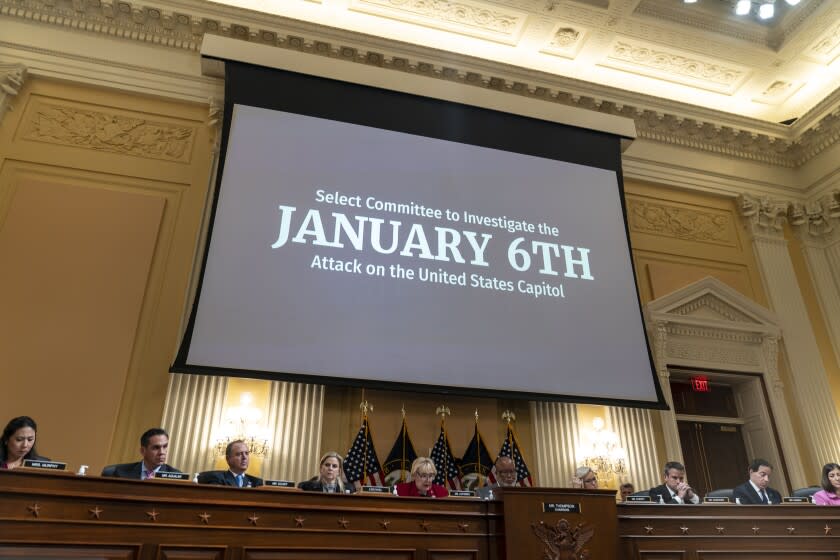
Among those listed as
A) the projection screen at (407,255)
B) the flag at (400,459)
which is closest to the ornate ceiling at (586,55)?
the projection screen at (407,255)

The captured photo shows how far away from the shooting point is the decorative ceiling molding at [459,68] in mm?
6605

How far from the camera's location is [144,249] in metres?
5.75

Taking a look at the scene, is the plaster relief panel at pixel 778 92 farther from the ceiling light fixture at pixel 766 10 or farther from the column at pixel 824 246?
the ceiling light fixture at pixel 766 10

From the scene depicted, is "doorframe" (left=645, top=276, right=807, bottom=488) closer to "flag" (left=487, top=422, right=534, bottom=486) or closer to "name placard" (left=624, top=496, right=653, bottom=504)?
"flag" (left=487, top=422, right=534, bottom=486)

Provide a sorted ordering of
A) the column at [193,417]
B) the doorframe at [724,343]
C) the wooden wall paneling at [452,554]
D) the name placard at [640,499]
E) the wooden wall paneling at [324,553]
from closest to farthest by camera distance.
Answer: the wooden wall paneling at [324,553], the wooden wall paneling at [452,554], the name placard at [640,499], the column at [193,417], the doorframe at [724,343]

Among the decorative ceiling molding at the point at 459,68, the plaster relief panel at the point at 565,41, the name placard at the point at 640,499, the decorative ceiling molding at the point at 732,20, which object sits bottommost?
the name placard at the point at 640,499

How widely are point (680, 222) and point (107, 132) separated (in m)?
6.89

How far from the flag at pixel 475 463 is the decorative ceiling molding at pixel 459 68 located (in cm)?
Result: 436

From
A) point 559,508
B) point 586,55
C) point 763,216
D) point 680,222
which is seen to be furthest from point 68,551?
point 763,216

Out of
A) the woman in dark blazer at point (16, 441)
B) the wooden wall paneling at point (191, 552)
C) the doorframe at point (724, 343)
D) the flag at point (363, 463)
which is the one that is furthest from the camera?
the doorframe at point (724, 343)

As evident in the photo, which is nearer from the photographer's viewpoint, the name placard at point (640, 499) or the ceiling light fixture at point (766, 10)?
the name placard at point (640, 499)

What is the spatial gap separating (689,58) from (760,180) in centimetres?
198

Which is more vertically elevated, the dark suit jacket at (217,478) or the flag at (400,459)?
the flag at (400,459)

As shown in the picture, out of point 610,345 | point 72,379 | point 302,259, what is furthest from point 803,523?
point 72,379
